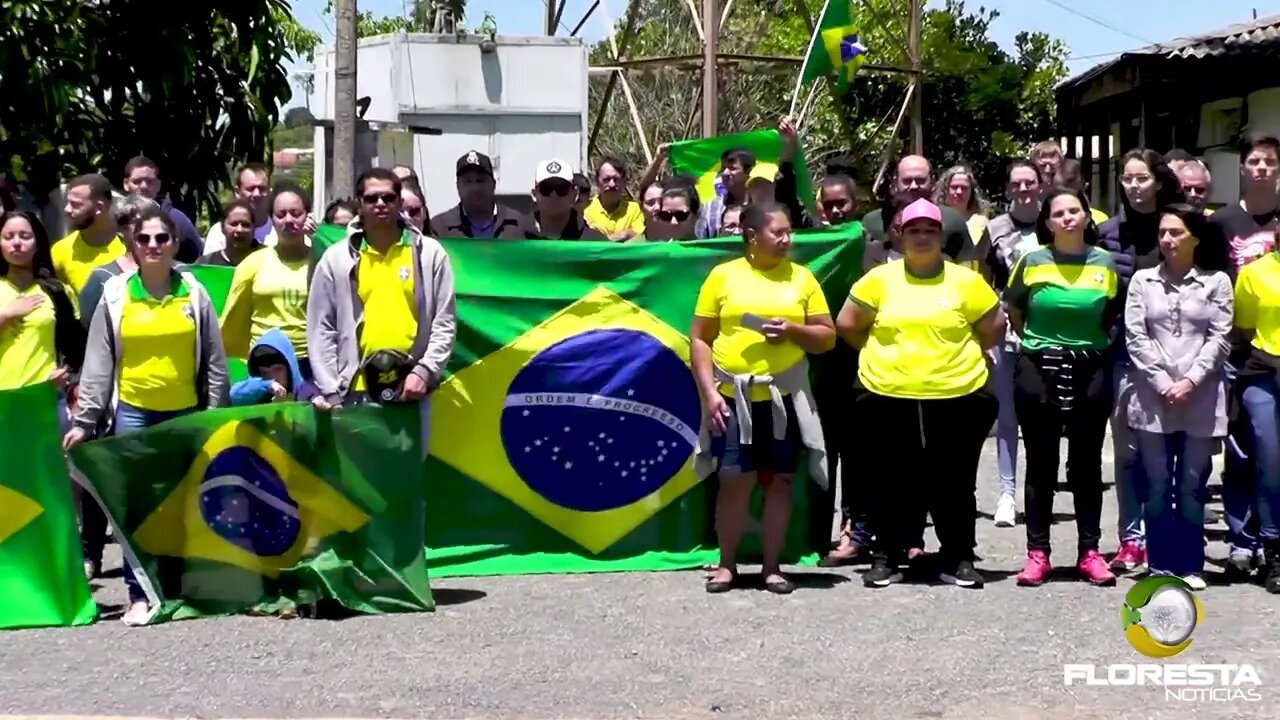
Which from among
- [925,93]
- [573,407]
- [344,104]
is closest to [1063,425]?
[573,407]

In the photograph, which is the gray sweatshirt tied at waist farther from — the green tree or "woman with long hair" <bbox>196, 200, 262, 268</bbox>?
the green tree

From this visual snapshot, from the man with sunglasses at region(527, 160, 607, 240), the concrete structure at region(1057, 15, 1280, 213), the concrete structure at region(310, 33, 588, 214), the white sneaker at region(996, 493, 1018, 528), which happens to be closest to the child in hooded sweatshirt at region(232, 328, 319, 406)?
the man with sunglasses at region(527, 160, 607, 240)

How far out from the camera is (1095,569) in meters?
8.46

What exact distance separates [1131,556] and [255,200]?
16.7 feet

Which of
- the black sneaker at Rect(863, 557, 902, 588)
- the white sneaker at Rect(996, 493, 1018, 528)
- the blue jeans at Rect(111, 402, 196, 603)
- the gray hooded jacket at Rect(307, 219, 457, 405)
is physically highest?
the gray hooded jacket at Rect(307, 219, 457, 405)

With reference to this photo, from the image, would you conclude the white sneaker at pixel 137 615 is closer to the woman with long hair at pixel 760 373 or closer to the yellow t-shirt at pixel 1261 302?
the woman with long hair at pixel 760 373

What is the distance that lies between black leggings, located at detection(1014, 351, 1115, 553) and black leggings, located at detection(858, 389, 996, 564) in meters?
0.21

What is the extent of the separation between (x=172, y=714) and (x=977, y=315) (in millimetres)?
3936

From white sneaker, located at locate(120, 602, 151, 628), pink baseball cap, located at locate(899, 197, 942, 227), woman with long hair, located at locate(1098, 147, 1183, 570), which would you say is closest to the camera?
white sneaker, located at locate(120, 602, 151, 628)

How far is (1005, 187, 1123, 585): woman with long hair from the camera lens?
8.37 metres

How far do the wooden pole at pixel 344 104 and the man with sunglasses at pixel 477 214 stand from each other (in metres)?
8.24

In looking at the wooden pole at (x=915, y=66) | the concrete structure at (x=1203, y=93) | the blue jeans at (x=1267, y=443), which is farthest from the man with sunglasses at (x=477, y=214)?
the wooden pole at (x=915, y=66)

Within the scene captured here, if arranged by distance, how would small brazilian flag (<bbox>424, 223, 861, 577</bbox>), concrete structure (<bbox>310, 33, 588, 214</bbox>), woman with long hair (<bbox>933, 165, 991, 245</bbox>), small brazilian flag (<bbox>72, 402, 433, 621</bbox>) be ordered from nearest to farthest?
1. small brazilian flag (<bbox>72, 402, 433, 621</bbox>)
2. small brazilian flag (<bbox>424, 223, 861, 577</bbox>)
3. woman with long hair (<bbox>933, 165, 991, 245</bbox>)
4. concrete structure (<bbox>310, 33, 588, 214</bbox>)

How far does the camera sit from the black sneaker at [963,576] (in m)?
8.40
